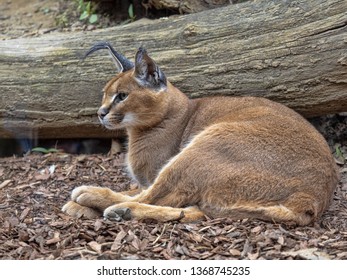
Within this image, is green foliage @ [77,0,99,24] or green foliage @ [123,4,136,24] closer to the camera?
green foliage @ [123,4,136,24]

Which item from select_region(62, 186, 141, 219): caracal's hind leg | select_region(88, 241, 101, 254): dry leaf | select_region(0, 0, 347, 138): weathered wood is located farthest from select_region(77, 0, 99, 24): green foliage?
select_region(88, 241, 101, 254): dry leaf

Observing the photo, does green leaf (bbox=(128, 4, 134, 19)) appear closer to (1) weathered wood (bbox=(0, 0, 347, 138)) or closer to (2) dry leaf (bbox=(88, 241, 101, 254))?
(1) weathered wood (bbox=(0, 0, 347, 138))

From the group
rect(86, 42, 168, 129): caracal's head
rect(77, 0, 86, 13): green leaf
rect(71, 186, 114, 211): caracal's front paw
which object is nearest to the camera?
rect(71, 186, 114, 211): caracal's front paw

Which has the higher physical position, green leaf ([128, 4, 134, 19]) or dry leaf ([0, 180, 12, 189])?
green leaf ([128, 4, 134, 19])

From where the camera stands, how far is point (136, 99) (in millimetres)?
6289

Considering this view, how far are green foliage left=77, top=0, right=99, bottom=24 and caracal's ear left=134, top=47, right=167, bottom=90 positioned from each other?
3358 mm

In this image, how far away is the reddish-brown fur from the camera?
5508 mm

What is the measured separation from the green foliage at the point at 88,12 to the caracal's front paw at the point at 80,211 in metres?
3.98

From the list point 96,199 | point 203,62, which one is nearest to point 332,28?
point 203,62

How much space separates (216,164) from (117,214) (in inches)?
36.7

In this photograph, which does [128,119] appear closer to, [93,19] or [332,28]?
[332,28]
